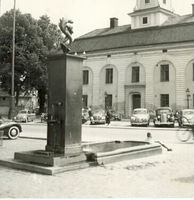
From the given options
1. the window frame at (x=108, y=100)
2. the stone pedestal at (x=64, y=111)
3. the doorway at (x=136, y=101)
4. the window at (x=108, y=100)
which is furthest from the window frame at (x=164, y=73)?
the stone pedestal at (x=64, y=111)

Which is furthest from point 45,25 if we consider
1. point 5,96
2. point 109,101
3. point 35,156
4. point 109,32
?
point 35,156

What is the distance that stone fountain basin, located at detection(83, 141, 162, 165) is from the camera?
862 centimetres

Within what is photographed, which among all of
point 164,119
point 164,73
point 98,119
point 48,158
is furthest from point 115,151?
point 164,73

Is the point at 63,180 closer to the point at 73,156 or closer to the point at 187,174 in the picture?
the point at 73,156

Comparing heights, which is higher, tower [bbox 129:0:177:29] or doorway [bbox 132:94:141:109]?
tower [bbox 129:0:177:29]

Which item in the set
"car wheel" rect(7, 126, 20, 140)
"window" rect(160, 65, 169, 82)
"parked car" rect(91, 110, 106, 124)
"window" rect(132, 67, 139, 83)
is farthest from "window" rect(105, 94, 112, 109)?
"car wheel" rect(7, 126, 20, 140)

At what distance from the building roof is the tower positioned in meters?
0.78

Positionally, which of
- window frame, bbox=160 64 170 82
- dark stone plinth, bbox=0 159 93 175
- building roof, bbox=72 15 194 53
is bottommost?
dark stone plinth, bbox=0 159 93 175

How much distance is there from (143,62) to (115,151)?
2880 cm

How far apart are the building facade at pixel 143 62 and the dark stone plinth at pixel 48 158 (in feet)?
83.7

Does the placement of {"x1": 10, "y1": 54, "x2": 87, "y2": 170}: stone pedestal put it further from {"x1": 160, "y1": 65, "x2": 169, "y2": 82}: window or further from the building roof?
{"x1": 160, "y1": 65, "x2": 169, "y2": 82}: window

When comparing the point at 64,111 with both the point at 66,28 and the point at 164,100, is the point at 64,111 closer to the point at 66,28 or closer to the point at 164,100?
the point at 66,28

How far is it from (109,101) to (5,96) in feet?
92.9

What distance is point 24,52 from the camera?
37.8 meters
